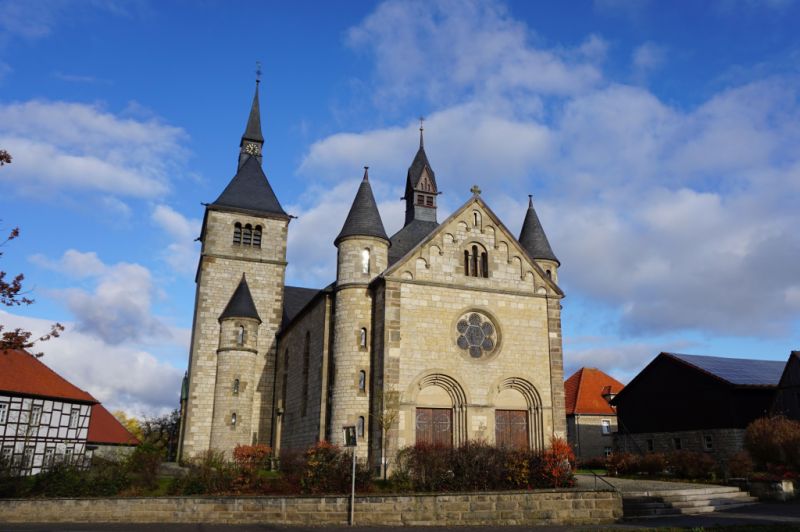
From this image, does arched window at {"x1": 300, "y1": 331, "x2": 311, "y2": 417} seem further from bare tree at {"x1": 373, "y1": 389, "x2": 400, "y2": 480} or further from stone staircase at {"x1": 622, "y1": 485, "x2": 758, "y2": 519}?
stone staircase at {"x1": 622, "y1": 485, "x2": 758, "y2": 519}

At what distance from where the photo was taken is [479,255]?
26.9 meters

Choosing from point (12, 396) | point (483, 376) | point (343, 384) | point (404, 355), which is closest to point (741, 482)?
point (483, 376)

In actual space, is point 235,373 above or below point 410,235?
below

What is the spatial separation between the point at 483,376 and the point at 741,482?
962 centimetres

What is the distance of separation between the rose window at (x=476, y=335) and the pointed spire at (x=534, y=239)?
19.0ft

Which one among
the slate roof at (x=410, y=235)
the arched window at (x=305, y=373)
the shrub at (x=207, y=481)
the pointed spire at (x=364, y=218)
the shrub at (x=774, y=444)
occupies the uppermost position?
the slate roof at (x=410, y=235)

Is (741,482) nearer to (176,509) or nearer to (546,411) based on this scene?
(546,411)

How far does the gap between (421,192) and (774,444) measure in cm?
2365

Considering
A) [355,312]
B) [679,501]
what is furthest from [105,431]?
Result: [679,501]

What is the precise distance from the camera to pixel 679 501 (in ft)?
61.3

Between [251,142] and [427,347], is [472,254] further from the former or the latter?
[251,142]

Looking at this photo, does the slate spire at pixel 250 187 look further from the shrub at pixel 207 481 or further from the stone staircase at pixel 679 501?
the stone staircase at pixel 679 501

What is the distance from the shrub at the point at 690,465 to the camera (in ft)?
80.9

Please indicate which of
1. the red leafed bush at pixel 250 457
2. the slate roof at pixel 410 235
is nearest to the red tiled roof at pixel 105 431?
the slate roof at pixel 410 235
